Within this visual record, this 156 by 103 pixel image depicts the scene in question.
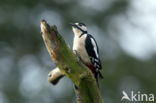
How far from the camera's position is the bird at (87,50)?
8.16 m

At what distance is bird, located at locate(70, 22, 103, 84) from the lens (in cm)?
816

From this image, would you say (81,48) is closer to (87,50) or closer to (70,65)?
(87,50)

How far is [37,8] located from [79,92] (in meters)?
14.0

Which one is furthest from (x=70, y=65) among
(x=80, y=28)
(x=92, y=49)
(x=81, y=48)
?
(x=80, y=28)

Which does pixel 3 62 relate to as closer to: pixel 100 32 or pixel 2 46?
pixel 2 46

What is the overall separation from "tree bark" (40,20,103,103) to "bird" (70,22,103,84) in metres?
0.60

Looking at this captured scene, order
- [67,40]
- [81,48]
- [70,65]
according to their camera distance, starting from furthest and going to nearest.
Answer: [67,40], [81,48], [70,65]

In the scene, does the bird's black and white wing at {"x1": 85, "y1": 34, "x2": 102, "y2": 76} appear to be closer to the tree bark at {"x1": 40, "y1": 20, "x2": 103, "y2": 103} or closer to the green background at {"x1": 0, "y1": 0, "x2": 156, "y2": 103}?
the tree bark at {"x1": 40, "y1": 20, "x2": 103, "y2": 103}

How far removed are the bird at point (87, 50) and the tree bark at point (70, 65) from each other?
1.96 ft

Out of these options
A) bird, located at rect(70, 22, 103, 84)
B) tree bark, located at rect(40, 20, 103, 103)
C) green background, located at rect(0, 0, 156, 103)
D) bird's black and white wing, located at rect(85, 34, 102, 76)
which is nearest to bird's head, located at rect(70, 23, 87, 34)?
bird, located at rect(70, 22, 103, 84)

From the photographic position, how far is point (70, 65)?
24.3 ft

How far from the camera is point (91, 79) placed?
292 inches

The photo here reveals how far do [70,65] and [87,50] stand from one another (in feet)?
3.47

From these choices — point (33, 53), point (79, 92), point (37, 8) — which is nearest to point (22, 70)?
point (33, 53)
